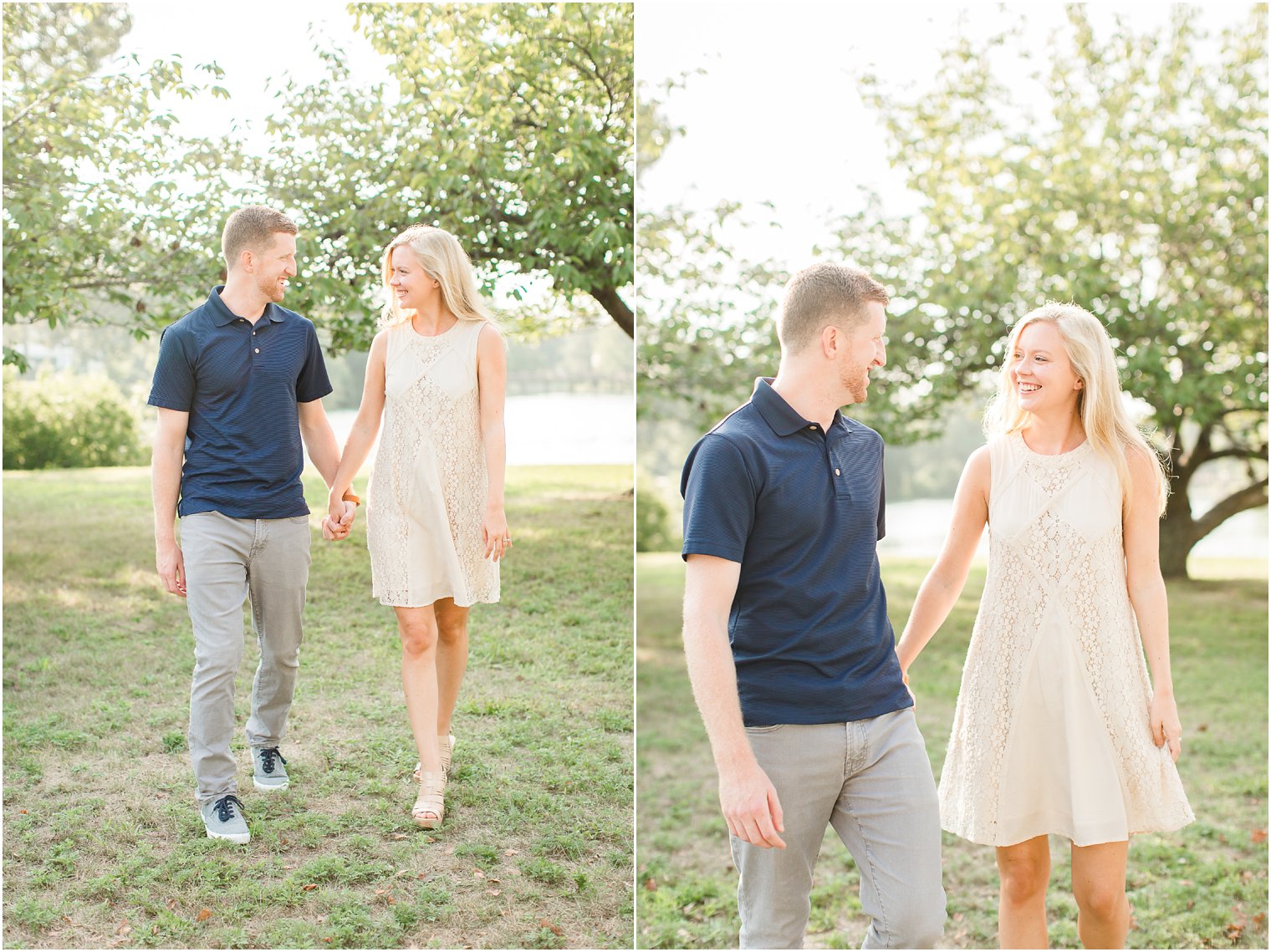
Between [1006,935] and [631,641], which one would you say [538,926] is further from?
[1006,935]

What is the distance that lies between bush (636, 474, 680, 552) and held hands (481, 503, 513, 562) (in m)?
3.22

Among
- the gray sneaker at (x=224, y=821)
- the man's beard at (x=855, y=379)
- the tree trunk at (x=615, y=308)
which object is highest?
the tree trunk at (x=615, y=308)

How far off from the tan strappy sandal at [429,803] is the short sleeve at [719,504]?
4.77 ft

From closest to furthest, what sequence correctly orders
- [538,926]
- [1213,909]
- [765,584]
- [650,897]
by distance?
[765,584], [538,926], [1213,909], [650,897]

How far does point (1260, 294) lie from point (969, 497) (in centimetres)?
451

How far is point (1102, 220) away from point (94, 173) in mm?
4753

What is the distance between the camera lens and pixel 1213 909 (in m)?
3.43

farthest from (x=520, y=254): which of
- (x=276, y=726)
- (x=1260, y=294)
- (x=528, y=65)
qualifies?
(x=1260, y=294)

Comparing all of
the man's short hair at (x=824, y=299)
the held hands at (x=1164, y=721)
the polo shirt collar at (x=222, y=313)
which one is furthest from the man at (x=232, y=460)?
the held hands at (x=1164, y=721)

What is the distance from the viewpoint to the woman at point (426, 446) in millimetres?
2908

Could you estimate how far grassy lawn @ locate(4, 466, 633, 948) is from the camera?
2885 millimetres

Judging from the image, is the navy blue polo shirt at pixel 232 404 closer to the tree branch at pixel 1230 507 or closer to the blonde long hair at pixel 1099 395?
the blonde long hair at pixel 1099 395

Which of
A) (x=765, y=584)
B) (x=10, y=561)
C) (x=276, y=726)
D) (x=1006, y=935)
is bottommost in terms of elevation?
(x=1006, y=935)

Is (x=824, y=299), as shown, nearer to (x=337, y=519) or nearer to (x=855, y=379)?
(x=855, y=379)
